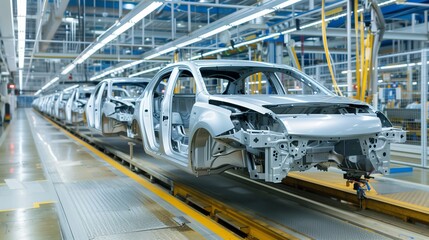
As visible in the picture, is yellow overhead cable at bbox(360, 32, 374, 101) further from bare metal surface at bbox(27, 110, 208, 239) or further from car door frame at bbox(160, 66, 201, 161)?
bare metal surface at bbox(27, 110, 208, 239)

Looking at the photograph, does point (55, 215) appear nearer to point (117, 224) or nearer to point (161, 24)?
point (117, 224)

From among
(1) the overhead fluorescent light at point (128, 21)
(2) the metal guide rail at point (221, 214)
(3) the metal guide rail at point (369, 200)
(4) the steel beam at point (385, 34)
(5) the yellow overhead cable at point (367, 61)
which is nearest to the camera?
(2) the metal guide rail at point (221, 214)

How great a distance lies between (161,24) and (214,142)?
43.8 ft

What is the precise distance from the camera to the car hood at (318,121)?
3322mm

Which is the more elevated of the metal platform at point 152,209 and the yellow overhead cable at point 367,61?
the yellow overhead cable at point 367,61

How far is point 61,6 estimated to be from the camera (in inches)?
378

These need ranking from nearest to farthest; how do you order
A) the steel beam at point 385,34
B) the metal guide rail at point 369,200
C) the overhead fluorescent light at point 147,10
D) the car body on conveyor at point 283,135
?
1. the car body on conveyor at point 283,135
2. the metal guide rail at point 369,200
3. the overhead fluorescent light at point 147,10
4. the steel beam at point 385,34

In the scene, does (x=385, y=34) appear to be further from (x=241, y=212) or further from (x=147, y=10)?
(x=241, y=212)

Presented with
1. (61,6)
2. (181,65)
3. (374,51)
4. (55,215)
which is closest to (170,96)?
(181,65)

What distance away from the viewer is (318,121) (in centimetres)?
339

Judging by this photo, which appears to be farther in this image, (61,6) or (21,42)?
(21,42)

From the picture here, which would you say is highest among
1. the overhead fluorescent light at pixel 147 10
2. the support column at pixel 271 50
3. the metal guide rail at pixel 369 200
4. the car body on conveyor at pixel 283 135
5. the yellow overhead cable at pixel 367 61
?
the overhead fluorescent light at pixel 147 10

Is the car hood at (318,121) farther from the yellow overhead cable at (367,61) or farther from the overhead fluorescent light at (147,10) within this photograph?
the overhead fluorescent light at (147,10)

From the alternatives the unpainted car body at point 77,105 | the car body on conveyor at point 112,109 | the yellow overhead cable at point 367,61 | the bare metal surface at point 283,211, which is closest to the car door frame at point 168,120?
the bare metal surface at point 283,211
